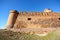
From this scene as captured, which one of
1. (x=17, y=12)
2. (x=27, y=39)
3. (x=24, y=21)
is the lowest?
(x=27, y=39)

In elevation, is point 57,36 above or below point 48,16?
below

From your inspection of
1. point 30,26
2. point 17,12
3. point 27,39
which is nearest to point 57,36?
point 27,39

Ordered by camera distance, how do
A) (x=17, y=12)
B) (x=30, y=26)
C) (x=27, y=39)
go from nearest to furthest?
(x=27, y=39)
(x=30, y=26)
(x=17, y=12)

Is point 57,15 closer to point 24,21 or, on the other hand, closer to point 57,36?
point 24,21

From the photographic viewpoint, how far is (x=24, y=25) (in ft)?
102

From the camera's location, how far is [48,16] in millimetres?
32125

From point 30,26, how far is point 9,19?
774cm

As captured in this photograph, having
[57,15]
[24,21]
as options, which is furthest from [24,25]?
[57,15]

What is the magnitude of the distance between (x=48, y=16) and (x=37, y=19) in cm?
233

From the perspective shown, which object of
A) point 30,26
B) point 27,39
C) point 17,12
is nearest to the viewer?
point 27,39

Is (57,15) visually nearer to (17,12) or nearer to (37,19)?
(37,19)

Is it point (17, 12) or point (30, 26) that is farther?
point (17, 12)

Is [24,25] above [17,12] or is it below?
below

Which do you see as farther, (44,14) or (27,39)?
(44,14)
